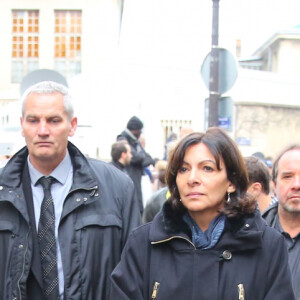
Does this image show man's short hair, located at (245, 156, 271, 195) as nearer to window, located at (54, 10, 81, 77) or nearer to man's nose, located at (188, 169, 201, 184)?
man's nose, located at (188, 169, 201, 184)

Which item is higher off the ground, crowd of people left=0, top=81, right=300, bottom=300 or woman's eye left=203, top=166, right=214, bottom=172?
woman's eye left=203, top=166, right=214, bottom=172

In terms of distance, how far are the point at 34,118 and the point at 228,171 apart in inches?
44.2

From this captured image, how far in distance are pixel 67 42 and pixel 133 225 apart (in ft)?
108

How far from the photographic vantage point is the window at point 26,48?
111ft

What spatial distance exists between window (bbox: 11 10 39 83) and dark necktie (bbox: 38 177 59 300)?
31.4 m

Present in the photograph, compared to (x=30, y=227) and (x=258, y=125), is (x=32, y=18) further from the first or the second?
(x=30, y=227)

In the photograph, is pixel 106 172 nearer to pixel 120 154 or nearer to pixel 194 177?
pixel 194 177

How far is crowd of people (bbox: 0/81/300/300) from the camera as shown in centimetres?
279

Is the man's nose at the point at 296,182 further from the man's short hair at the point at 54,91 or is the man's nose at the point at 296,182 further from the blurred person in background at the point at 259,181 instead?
the man's short hair at the point at 54,91

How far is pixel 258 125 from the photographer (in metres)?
23.5

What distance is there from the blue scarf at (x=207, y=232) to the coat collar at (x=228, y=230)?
22mm

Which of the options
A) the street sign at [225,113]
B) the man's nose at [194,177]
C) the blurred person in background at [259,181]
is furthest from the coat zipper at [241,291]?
the street sign at [225,113]

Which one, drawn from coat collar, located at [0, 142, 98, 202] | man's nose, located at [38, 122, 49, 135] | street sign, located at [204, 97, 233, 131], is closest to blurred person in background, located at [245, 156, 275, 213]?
coat collar, located at [0, 142, 98, 202]

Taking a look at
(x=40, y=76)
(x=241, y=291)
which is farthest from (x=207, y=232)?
(x=40, y=76)
